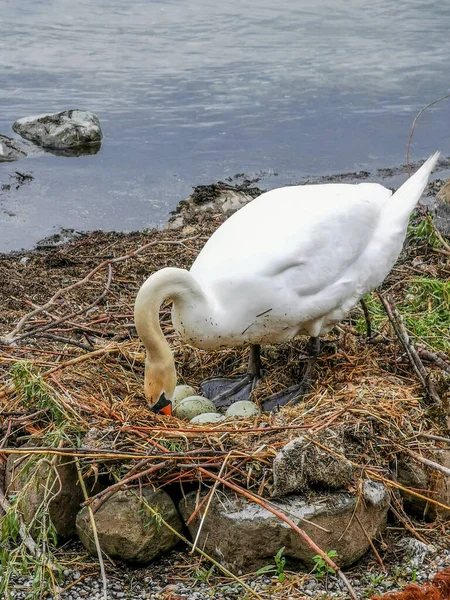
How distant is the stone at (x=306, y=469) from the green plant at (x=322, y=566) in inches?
14.3

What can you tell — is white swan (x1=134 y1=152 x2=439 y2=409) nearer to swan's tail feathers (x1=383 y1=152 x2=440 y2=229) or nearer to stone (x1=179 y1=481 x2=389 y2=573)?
swan's tail feathers (x1=383 y1=152 x2=440 y2=229)

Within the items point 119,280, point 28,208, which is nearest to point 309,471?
point 119,280

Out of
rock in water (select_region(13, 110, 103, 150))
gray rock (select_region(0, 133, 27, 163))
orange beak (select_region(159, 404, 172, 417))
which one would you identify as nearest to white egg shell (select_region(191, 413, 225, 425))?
orange beak (select_region(159, 404, 172, 417))

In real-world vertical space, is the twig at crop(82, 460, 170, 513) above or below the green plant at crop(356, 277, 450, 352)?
above

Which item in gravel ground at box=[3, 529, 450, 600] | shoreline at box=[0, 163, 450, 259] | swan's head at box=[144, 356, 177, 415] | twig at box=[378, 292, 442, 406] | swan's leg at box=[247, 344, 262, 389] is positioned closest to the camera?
gravel ground at box=[3, 529, 450, 600]

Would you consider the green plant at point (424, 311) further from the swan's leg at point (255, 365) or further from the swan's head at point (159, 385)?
the swan's head at point (159, 385)

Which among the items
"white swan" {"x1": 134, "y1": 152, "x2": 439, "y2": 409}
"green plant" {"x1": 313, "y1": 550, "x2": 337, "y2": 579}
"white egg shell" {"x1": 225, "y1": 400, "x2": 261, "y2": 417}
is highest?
"white swan" {"x1": 134, "y1": 152, "x2": 439, "y2": 409}

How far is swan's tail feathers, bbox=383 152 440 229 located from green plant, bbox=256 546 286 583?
272 centimetres

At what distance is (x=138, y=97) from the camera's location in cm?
1861

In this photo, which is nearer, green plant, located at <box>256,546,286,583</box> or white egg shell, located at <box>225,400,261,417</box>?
green plant, located at <box>256,546,286,583</box>

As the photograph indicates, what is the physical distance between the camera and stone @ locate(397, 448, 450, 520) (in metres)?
5.49

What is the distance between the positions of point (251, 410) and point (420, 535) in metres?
1.30

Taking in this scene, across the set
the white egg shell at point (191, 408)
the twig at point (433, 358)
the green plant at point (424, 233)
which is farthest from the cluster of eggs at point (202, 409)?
the green plant at point (424, 233)

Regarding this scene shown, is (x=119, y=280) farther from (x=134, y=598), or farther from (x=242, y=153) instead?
(x=242, y=153)
